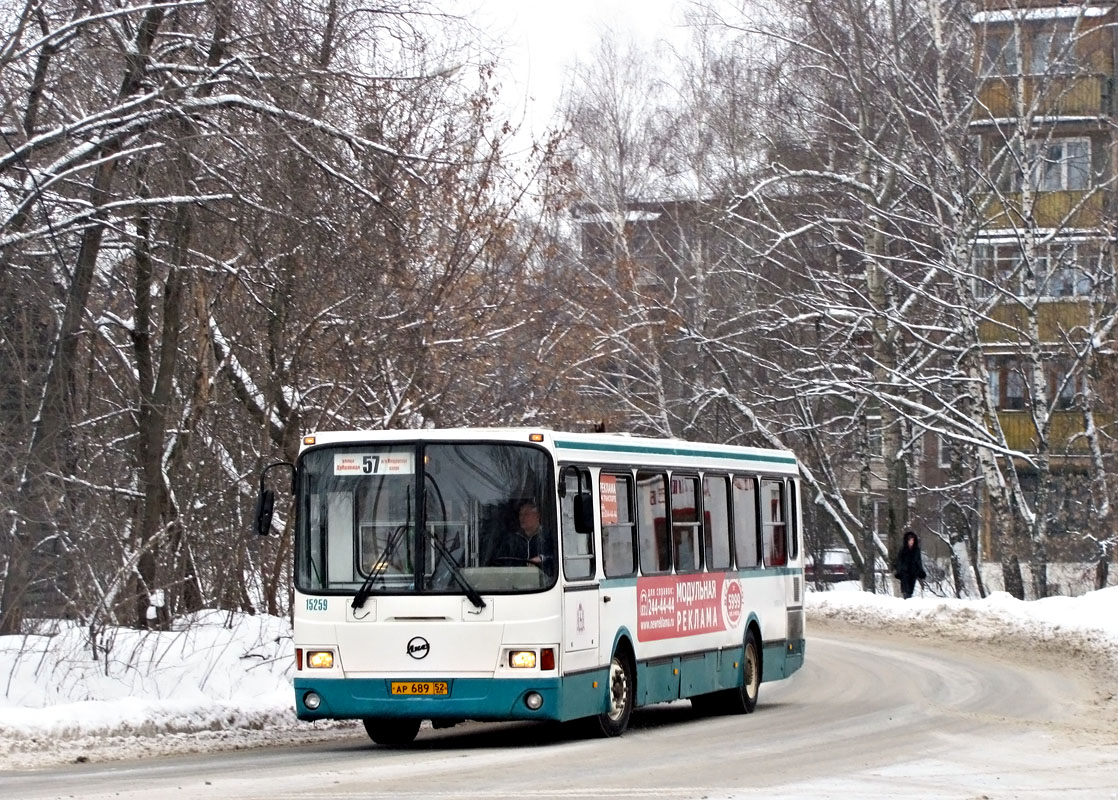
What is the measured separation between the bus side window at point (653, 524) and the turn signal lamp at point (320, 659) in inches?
121

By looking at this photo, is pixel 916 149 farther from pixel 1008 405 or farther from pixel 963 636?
pixel 1008 405

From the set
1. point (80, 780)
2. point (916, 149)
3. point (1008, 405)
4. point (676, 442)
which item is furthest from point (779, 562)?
point (1008, 405)

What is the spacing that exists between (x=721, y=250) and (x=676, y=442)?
86.3ft

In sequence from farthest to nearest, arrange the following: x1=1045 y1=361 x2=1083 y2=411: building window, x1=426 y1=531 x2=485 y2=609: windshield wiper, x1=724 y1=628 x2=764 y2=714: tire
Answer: x1=1045 y1=361 x2=1083 y2=411: building window
x1=724 y1=628 x2=764 y2=714: tire
x1=426 y1=531 x2=485 y2=609: windshield wiper

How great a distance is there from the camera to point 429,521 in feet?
48.9

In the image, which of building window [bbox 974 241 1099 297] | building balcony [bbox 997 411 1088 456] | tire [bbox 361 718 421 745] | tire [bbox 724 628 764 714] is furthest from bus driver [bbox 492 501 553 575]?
building balcony [bbox 997 411 1088 456]

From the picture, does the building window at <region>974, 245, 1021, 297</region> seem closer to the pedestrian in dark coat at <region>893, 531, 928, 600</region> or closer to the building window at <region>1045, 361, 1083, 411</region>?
the building window at <region>1045, 361, 1083, 411</region>

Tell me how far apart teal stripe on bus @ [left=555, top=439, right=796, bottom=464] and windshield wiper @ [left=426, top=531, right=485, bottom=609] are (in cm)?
121

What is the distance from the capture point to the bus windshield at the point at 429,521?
14750 millimetres

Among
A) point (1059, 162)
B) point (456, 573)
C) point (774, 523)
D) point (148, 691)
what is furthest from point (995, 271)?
point (456, 573)

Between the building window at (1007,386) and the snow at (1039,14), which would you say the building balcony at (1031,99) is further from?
the building window at (1007,386)

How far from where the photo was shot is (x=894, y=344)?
38531 mm

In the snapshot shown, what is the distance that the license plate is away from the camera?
1451 cm

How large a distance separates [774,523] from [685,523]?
302 centimetres
